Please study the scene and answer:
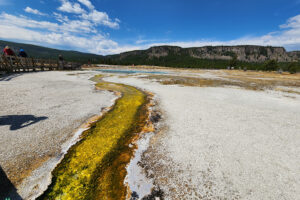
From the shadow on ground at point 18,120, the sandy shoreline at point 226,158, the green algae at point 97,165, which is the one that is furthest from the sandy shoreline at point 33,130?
the sandy shoreline at point 226,158

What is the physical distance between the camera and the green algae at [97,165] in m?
3.46

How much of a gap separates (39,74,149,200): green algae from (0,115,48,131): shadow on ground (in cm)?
299

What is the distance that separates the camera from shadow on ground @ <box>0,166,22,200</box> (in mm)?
2993

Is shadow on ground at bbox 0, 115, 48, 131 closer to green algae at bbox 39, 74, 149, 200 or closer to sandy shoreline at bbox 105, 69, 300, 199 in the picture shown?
green algae at bbox 39, 74, 149, 200

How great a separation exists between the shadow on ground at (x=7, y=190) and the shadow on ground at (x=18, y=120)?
3.17 metres

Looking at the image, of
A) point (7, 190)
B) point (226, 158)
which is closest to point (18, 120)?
point (7, 190)

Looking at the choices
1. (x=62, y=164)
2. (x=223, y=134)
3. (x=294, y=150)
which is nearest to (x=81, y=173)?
(x=62, y=164)

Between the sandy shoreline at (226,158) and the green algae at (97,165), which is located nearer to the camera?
the green algae at (97,165)

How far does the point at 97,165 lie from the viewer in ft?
14.3

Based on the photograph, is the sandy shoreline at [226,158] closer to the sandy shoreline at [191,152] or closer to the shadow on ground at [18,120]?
the sandy shoreline at [191,152]

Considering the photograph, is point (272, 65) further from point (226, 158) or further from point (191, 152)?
point (191, 152)

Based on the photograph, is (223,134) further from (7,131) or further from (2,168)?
(7,131)

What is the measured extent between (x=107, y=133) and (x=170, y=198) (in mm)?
4242

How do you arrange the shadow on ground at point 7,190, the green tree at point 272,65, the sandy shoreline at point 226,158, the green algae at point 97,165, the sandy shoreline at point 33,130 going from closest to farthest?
the shadow on ground at point 7,190 → the green algae at point 97,165 → the sandy shoreline at point 226,158 → the sandy shoreline at point 33,130 → the green tree at point 272,65
